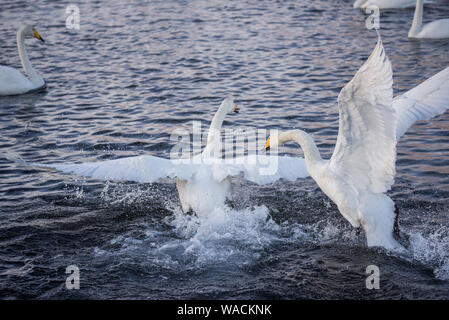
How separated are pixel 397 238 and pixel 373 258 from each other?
0.35m

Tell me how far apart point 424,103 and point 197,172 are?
2797 millimetres

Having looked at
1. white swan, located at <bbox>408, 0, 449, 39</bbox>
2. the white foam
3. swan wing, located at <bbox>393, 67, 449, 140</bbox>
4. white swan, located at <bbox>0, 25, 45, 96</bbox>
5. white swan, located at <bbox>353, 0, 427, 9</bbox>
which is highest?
white swan, located at <bbox>353, 0, 427, 9</bbox>

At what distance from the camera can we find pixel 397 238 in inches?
270

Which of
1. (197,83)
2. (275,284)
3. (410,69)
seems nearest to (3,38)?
(197,83)

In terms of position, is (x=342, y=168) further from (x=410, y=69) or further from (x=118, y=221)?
(x=410, y=69)

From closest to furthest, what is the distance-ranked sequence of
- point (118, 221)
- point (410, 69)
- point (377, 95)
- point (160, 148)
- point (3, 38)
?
1. point (377, 95)
2. point (118, 221)
3. point (160, 148)
4. point (410, 69)
5. point (3, 38)

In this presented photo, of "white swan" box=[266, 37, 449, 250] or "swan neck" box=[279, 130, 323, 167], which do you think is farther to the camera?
"swan neck" box=[279, 130, 323, 167]

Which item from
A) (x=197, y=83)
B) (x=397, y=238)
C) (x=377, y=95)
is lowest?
(x=397, y=238)

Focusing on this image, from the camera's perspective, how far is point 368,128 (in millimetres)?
6203

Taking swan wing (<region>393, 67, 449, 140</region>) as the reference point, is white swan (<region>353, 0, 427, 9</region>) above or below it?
above

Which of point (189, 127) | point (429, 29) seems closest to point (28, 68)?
point (189, 127)

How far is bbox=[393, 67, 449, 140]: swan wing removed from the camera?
24.5 ft

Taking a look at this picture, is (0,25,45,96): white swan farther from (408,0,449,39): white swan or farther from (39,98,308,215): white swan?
(408,0,449,39): white swan

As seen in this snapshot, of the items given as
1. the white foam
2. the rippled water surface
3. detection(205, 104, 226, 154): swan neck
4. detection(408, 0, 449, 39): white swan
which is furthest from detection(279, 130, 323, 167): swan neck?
detection(408, 0, 449, 39): white swan
